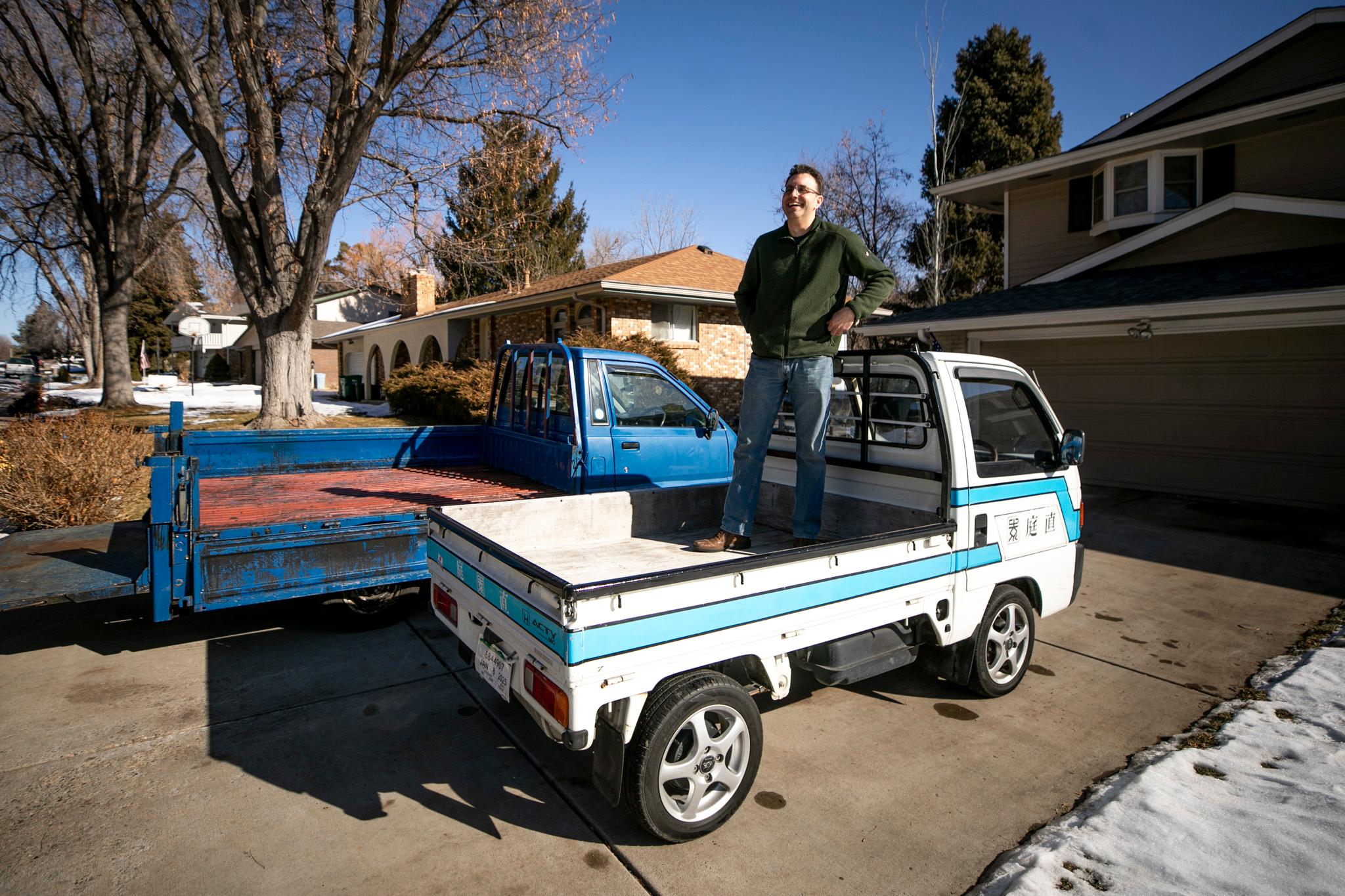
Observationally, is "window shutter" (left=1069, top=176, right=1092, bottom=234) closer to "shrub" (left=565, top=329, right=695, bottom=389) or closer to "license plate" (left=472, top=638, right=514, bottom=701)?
"shrub" (left=565, top=329, right=695, bottom=389)

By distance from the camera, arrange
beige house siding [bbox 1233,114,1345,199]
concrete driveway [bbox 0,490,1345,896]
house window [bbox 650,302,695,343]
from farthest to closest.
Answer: house window [bbox 650,302,695,343], beige house siding [bbox 1233,114,1345,199], concrete driveway [bbox 0,490,1345,896]

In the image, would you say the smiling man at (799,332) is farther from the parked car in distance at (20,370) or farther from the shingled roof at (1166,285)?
the parked car in distance at (20,370)

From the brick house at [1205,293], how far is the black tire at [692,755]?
906 centimetres

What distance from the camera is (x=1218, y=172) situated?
1158 cm

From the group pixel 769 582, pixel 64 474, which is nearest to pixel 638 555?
pixel 769 582

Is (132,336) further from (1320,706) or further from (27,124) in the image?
(1320,706)

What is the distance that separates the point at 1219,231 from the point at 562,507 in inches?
474

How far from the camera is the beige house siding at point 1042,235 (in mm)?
13391

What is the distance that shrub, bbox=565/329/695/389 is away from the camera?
1412 cm

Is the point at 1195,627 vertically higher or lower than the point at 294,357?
lower

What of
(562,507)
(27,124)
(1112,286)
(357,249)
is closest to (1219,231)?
(1112,286)

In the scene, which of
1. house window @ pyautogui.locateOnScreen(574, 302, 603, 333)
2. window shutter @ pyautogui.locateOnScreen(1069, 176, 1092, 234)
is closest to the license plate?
window shutter @ pyautogui.locateOnScreen(1069, 176, 1092, 234)

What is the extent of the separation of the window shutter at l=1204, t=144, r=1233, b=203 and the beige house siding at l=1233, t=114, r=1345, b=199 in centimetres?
7

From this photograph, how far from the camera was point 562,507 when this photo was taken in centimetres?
395
